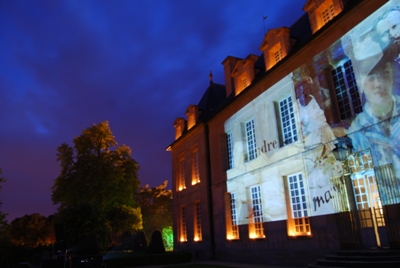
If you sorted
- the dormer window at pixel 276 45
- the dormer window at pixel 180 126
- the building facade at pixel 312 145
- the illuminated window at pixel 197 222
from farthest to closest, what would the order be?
1. the dormer window at pixel 180 126
2. the illuminated window at pixel 197 222
3. the dormer window at pixel 276 45
4. the building facade at pixel 312 145

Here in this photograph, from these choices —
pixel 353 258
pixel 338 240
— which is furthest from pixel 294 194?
pixel 353 258

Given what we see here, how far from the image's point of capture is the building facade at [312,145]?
9.02m

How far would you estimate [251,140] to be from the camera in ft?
51.7

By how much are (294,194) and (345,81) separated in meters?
4.85

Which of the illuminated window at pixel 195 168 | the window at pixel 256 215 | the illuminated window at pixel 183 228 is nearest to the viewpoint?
the window at pixel 256 215

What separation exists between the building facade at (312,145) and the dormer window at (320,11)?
0.04 meters

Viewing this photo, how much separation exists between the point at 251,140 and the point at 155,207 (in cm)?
3336

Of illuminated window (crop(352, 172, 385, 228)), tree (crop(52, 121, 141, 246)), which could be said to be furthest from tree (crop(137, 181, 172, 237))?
illuminated window (crop(352, 172, 385, 228))

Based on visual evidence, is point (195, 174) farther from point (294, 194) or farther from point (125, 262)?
point (294, 194)

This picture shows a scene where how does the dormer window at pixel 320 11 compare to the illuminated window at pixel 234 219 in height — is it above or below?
above

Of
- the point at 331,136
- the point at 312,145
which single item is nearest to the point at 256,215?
the point at 312,145

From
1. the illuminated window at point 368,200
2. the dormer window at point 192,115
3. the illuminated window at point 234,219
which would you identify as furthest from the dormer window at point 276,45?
the dormer window at point 192,115

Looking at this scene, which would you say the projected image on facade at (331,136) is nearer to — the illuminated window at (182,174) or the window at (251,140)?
the window at (251,140)

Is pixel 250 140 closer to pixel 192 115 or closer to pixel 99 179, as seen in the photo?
pixel 192 115
